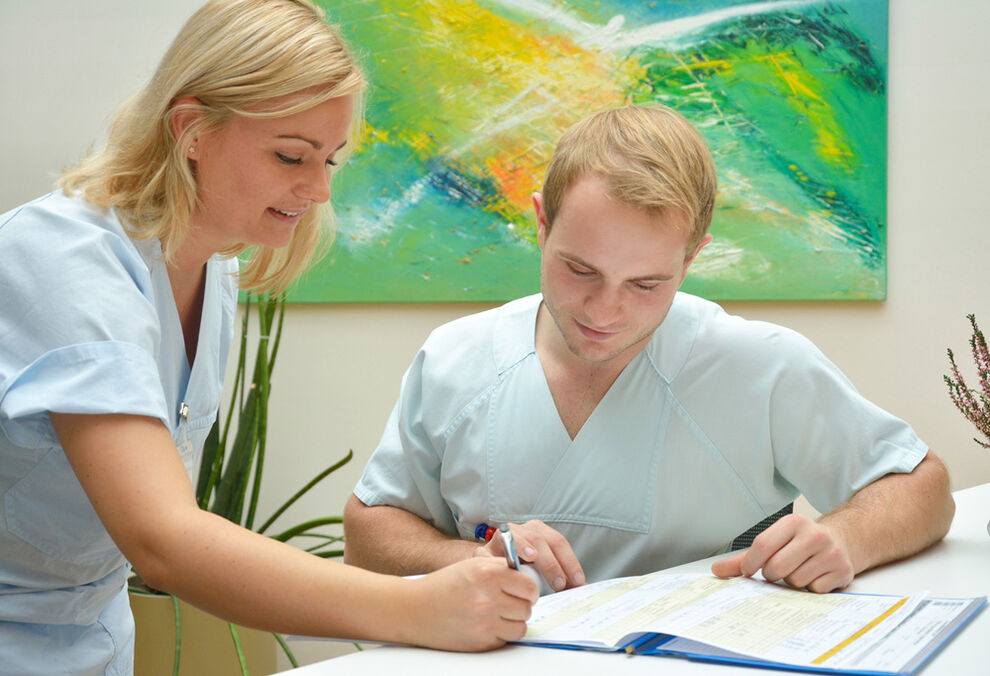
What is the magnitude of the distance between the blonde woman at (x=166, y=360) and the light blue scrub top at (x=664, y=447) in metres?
0.39

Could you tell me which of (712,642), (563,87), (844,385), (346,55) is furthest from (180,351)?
(563,87)

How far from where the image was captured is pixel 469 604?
3.01 ft

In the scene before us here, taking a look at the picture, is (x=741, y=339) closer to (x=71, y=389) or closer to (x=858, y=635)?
(x=858, y=635)

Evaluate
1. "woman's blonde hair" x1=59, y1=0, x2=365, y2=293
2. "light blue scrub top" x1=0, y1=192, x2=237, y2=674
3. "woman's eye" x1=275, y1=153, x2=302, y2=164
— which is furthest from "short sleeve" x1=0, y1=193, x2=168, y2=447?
"woman's eye" x1=275, y1=153, x2=302, y2=164

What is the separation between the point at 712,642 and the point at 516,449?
58 centimetres

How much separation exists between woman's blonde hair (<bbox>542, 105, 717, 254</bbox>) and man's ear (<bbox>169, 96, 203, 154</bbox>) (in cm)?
51

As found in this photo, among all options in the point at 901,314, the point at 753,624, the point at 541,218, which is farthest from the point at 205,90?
the point at 901,314

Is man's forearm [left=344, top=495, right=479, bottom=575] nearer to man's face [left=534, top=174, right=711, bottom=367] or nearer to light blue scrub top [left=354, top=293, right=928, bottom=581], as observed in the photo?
light blue scrub top [left=354, top=293, right=928, bottom=581]

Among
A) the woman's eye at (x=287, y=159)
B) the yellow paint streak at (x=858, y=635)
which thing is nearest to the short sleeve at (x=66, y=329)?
the woman's eye at (x=287, y=159)

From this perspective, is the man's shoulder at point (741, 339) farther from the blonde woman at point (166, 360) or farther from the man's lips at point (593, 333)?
the blonde woman at point (166, 360)

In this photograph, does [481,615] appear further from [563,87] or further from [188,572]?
[563,87]

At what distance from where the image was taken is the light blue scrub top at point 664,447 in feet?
4.74

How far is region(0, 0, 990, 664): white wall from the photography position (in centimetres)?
249

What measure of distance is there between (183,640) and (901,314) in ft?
6.48
